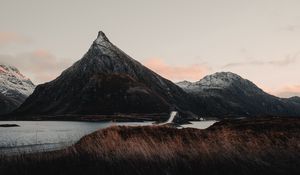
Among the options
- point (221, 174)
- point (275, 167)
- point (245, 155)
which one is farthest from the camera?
point (245, 155)

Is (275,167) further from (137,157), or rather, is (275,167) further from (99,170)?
(99,170)

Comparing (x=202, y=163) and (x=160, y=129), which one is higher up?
(x=160, y=129)

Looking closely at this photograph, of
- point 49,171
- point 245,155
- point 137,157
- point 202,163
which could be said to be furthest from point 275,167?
point 49,171

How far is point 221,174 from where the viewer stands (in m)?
19.8

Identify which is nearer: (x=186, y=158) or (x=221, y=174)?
(x=221, y=174)

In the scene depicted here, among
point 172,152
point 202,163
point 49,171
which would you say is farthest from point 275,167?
point 49,171

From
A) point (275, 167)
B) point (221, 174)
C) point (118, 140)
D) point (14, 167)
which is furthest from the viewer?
point (118, 140)

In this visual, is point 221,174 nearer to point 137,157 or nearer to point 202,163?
point 202,163

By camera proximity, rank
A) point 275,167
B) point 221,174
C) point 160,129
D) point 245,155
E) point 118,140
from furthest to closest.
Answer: point 160,129
point 118,140
point 245,155
point 275,167
point 221,174

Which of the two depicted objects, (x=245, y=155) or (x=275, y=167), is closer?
(x=275, y=167)

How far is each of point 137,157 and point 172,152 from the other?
6.91ft

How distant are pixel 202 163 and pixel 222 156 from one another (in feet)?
4.80

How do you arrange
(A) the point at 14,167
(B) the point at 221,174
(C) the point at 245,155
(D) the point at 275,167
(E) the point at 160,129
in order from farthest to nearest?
(E) the point at 160,129 → (C) the point at 245,155 → (D) the point at 275,167 → (B) the point at 221,174 → (A) the point at 14,167

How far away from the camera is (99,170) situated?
19.0m
